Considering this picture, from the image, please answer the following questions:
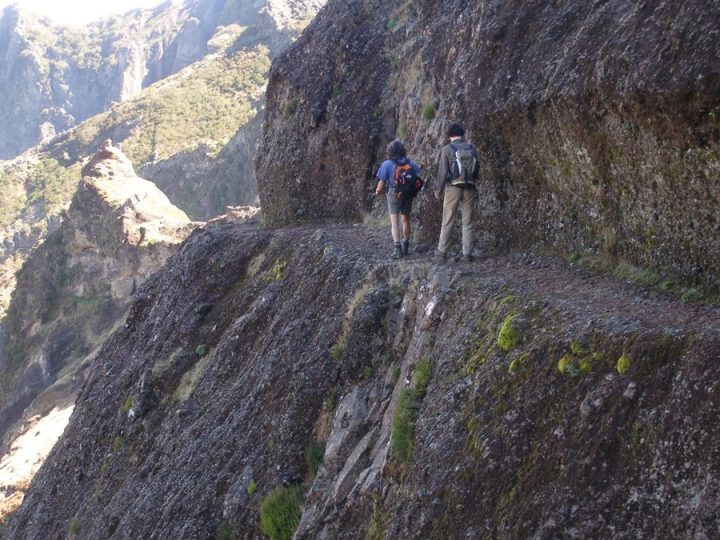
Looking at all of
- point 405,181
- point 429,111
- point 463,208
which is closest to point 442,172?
point 463,208

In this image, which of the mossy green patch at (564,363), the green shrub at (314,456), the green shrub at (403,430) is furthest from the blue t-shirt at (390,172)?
the mossy green patch at (564,363)

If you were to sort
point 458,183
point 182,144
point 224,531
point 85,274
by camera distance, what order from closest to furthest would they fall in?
point 224,531 → point 458,183 → point 85,274 → point 182,144

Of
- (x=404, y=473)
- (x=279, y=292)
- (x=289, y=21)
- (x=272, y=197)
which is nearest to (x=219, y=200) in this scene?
(x=289, y=21)

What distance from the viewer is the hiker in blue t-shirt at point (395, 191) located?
11.2 meters

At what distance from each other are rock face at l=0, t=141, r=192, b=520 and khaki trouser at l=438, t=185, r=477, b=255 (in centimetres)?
4681

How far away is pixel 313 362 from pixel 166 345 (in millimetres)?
6784

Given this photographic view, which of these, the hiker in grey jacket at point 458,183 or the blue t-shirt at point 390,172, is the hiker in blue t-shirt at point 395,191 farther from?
the hiker in grey jacket at point 458,183

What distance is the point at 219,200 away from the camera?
101125 millimetres

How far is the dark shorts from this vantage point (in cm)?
1130

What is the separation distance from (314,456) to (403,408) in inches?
77.3

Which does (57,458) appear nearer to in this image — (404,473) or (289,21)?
(404,473)

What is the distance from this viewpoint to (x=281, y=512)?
8375 mm

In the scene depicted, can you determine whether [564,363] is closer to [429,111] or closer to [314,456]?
[314,456]

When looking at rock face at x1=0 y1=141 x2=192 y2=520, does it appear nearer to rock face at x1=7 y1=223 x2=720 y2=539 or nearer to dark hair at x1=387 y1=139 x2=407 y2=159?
rock face at x1=7 y1=223 x2=720 y2=539
